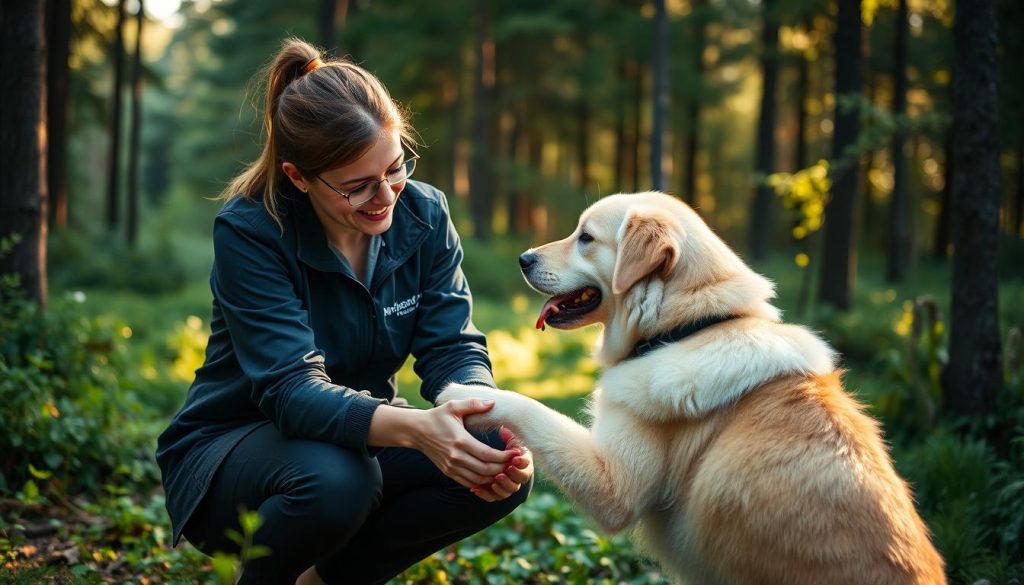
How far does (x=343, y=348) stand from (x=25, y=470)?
2.00m

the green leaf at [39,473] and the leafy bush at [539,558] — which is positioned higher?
the green leaf at [39,473]

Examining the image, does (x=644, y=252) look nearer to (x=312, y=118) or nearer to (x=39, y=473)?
(x=312, y=118)

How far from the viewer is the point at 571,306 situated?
3281mm

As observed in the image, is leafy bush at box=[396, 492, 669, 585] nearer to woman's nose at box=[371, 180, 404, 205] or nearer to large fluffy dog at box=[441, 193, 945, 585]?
large fluffy dog at box=[441, 193, 945, 585]

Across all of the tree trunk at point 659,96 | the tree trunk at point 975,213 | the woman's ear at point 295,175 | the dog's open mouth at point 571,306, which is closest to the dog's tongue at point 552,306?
the dog's open mouth at point 571,306

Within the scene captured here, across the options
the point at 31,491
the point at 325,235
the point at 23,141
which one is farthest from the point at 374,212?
the point at 23,141

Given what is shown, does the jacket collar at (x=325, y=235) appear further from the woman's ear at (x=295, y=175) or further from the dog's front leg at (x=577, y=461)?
the dog's front leg at (x=577, y=461)

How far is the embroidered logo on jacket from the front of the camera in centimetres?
296

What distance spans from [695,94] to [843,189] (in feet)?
35.5

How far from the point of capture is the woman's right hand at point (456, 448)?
2.47 meters

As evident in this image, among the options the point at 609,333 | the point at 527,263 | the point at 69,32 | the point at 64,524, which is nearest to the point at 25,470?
the point at 64,524

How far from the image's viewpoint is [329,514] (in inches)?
98.1

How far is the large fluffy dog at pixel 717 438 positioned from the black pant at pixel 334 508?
1.16 ft

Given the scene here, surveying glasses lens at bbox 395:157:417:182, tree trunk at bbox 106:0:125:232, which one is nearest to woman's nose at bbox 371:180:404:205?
glasses lens at bbox 395:157:417:182
